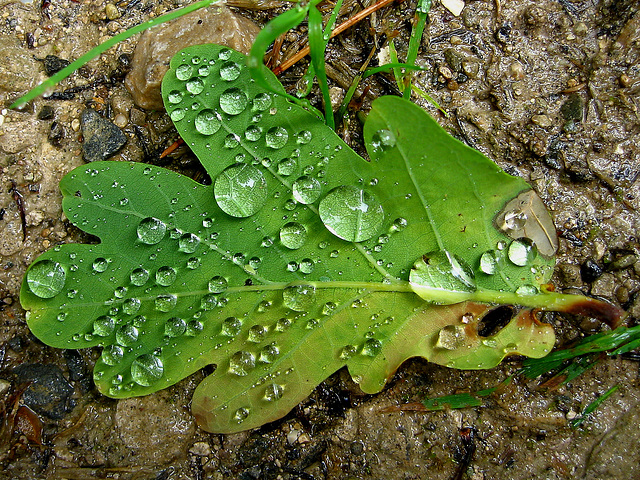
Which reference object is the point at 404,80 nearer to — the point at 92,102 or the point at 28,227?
the point at 92,102

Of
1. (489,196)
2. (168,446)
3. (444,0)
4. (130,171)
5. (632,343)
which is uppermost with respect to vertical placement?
(444,0)

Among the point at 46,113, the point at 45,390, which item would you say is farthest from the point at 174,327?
the point at 46,113

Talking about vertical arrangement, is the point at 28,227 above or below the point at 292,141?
below

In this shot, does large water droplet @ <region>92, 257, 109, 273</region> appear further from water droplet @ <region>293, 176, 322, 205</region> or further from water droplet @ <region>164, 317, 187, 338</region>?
water droplet @ <region>293, 176, 322, 205</region>

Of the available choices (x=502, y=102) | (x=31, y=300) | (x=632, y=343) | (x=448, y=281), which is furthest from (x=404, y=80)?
(x=31, y=300)

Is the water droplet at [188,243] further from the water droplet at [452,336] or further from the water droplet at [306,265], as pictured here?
the water droplet at [452,336]
